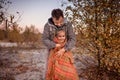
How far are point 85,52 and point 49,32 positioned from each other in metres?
3.56

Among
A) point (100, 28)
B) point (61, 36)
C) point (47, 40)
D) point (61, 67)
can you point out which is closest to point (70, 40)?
point (61, 36)

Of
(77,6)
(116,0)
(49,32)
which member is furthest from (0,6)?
(49,32)

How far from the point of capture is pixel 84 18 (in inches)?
303

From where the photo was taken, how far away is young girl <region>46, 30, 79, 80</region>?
15.4 feet

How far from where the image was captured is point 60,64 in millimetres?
4734

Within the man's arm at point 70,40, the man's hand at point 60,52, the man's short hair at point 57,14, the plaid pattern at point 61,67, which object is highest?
the man's short hair at point 57,14

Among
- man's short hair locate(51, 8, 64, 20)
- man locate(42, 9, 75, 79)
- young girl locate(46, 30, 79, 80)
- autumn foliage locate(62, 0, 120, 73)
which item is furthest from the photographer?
autumn foliage locate(62, 0, 120, 73)

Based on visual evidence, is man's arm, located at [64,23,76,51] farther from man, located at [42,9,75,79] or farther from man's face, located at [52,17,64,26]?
man's face, located at [52,17,64,26]

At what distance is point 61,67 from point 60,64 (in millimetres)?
63

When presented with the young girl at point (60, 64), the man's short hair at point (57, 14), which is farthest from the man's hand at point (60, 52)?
the man's short hair at point (57, 14)

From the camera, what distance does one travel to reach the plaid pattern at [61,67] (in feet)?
15.5

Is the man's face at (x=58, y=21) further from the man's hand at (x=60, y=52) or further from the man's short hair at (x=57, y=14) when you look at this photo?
the man's hand at (x=60, y=52)

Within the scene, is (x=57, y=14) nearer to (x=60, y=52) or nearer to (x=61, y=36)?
(x=61, y=36)

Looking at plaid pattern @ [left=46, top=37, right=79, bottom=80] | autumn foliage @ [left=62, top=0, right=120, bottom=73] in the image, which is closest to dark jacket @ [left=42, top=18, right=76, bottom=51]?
plaid pattern @ [left=46, top=37, right=79, bottom=80]
